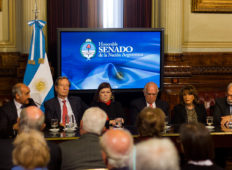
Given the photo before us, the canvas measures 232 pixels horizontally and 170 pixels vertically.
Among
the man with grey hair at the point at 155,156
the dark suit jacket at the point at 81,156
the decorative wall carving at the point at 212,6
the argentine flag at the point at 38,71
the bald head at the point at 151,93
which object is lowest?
the dark suit jacket at the point at 81,156

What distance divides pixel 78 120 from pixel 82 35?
5.41 ft

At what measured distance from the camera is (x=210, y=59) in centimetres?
750

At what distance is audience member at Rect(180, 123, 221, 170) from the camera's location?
2734 millimetres

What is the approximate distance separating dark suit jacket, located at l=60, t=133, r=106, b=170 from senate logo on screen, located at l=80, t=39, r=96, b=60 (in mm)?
3567

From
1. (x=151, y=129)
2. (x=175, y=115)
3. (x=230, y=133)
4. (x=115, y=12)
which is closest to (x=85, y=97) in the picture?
(x=115, y=12)

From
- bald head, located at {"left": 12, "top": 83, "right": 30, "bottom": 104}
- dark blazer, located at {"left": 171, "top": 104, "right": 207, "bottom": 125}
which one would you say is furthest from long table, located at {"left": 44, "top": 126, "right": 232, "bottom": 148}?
dark blazer, located at {"left": 171, "top": 104, "right": 207, "bottom": 125}

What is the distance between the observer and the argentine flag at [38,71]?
20.9 feet

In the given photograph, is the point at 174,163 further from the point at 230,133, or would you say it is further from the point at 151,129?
the point at 230,133

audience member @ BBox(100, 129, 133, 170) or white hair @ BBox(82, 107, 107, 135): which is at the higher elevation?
white hair @ BBox(82, 107, 107, 135)

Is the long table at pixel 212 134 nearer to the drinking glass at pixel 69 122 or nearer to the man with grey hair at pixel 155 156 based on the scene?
the drinking glass at pixel 69 122

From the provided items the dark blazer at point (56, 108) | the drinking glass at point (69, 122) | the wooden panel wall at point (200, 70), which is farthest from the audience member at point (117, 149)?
the wooden panel wall at point (200, 70)

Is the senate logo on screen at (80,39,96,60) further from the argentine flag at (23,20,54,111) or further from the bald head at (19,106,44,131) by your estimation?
the bald head at (19,106,44,131)

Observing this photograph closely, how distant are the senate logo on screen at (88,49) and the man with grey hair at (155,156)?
4.63m

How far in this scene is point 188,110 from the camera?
5625 mm
